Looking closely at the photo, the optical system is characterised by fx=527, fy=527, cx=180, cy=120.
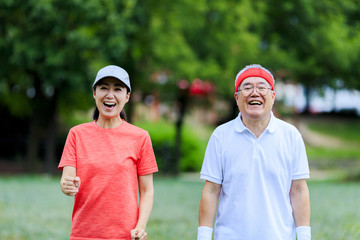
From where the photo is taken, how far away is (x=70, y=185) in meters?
3.08

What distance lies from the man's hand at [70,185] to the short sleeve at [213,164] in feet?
2.48

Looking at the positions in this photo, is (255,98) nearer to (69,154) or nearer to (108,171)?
(108,171)

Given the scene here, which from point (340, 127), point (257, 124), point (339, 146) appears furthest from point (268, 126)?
point (340, 127)

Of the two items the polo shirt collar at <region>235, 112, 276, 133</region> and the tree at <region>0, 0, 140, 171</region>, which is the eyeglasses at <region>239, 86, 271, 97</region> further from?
the tree at <region>0, 0, 140, 171</region>

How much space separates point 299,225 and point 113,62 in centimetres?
1440

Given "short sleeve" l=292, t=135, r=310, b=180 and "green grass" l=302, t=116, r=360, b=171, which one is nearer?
"short sleeve" l=292, t=135, r=310, b=180

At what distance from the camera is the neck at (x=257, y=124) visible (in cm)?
328

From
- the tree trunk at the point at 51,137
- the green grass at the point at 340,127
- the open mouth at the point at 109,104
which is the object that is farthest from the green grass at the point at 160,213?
the green grass at the point at 340,127

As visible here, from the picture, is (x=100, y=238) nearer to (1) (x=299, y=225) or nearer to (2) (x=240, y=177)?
(2) (x=240, y=177)

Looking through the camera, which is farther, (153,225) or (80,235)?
(153,225)

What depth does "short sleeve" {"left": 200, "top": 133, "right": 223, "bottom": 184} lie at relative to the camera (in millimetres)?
3236

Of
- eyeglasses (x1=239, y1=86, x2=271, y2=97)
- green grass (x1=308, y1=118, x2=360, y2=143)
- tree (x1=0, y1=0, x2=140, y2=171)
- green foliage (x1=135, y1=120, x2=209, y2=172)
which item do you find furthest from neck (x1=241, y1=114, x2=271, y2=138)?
green grass (x1=308, y1=118, x2=360, y2=143)

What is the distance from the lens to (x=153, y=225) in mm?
8359

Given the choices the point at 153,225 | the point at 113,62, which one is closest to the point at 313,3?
the point at 113,62
